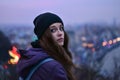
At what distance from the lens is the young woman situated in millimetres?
1641

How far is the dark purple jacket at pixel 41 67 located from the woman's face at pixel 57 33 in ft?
0.39

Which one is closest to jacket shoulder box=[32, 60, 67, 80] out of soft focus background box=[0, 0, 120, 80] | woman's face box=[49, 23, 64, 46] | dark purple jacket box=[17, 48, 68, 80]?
dark purple jacket box=[17, 48, 68, 80]

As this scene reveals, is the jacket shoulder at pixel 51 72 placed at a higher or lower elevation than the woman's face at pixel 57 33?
lower

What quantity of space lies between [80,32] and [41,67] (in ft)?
5.58

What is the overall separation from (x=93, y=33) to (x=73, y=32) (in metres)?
0.21

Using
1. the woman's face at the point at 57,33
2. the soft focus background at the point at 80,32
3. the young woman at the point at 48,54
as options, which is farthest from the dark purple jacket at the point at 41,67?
the soft focus background at the point at 80,32

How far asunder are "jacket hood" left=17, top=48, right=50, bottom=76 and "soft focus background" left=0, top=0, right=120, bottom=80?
144 cm

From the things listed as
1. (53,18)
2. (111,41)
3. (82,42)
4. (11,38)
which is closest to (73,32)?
(82,42)

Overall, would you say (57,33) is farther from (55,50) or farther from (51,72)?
(51,72)

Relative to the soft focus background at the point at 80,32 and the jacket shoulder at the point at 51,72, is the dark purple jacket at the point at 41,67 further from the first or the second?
the soft focus background at the point at 80,32

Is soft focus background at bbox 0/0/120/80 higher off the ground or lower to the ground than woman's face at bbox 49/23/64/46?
lower

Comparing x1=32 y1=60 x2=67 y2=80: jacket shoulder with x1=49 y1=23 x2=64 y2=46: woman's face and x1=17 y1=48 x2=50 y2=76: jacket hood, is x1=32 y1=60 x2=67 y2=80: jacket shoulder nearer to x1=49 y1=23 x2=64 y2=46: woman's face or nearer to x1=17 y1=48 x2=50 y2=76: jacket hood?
x1=17 y1=48 x2=50 y2=76: jacket hood

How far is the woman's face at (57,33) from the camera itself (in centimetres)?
178

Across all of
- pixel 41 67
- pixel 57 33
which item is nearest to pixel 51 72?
pixel 41 67
